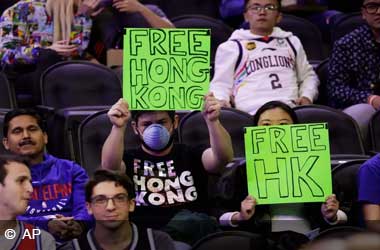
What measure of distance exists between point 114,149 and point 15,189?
1.99 ft

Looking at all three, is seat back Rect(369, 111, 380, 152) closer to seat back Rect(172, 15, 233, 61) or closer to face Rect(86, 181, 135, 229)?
seat back Rect(172, 15, 233, 61)

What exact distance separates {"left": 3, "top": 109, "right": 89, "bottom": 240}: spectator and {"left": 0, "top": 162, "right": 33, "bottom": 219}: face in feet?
1.10

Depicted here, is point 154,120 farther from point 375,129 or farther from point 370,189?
point 375,129

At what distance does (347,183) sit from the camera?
16.0ft

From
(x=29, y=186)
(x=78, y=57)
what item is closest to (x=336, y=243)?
(x=29, y=186)

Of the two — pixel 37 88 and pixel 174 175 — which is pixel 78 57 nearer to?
pixel 37 88

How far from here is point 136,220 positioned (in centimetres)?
461

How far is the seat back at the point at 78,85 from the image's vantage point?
243 inches

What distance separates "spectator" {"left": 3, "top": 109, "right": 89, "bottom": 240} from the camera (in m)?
4.59

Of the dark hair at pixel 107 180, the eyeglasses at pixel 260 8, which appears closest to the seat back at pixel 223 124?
the eyeglasses at pixel 260 8

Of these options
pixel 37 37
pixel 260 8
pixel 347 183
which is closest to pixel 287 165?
pixel 347 183

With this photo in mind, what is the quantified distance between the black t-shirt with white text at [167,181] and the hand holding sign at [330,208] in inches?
28.5

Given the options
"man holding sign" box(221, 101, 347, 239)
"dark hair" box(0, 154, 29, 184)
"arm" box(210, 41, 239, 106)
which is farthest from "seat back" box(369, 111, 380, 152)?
"dark hair" box(0, 154, 29, 184)

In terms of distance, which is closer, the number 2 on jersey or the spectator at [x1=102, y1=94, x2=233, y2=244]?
the spectator at [x1=102, y1=94, x2=233, y2=244]
